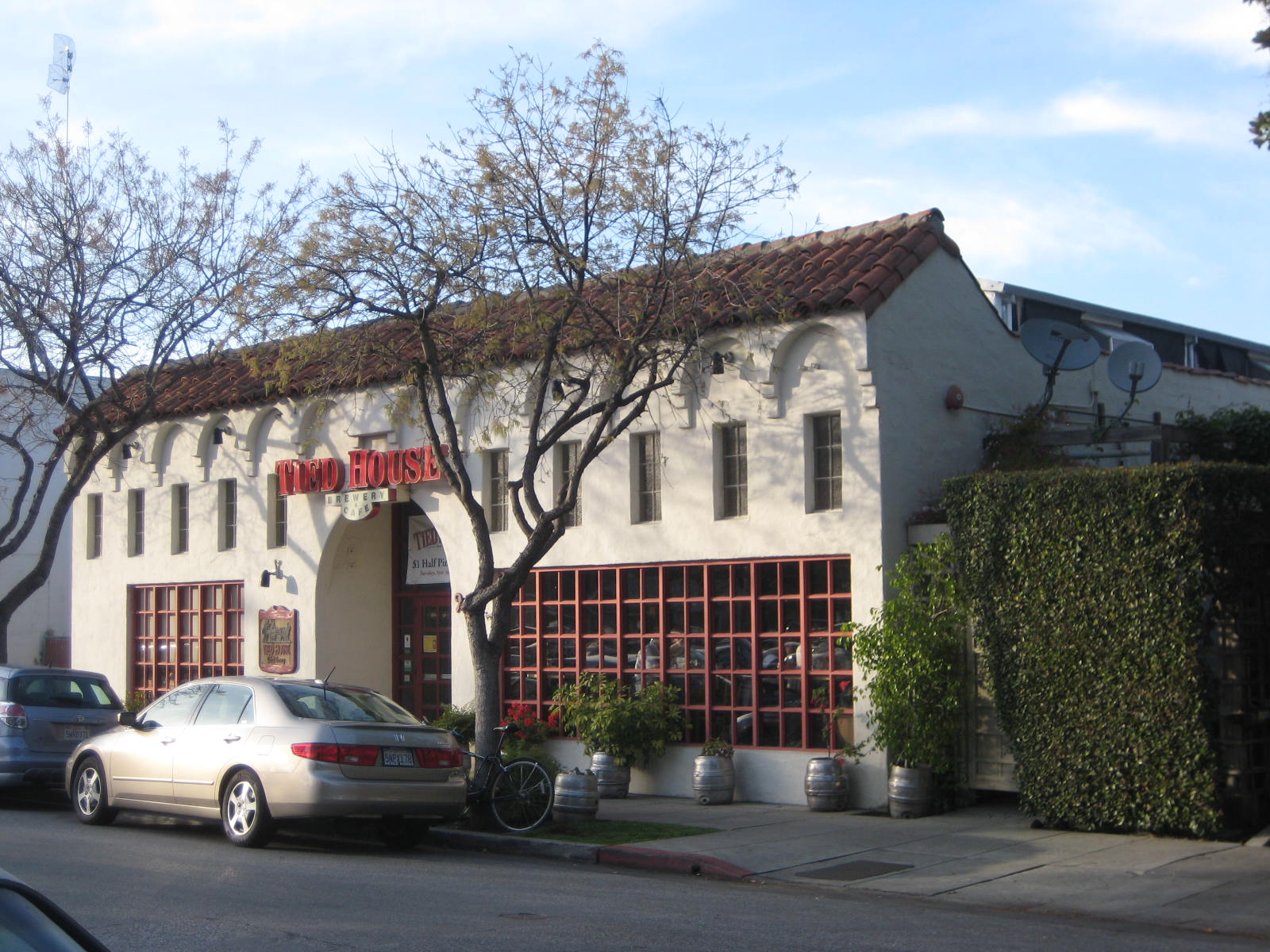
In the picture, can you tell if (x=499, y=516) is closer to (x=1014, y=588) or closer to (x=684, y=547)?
(x=684, y=547)

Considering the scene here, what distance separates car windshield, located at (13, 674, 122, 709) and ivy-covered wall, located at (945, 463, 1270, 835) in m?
9.96

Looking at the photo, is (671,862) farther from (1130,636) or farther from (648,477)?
(648,477)

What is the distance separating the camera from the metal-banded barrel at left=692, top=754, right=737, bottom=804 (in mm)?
14477

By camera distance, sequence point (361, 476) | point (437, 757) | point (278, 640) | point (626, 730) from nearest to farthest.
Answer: point (437, 757) → point (626, 730) → point (361, 476) → point (278, 640)

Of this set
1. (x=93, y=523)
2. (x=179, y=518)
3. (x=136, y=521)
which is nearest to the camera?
(x=179, y=518)

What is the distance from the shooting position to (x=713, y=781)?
14469mm

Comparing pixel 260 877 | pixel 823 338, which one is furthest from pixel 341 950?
pixel 823 338

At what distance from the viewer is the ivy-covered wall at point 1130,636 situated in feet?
36.3

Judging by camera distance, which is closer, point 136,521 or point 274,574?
point 274,574

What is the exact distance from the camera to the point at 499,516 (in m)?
17.7

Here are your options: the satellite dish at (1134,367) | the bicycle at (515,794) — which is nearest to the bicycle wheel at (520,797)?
the bicycle at (515,794)

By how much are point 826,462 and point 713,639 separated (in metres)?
2.42

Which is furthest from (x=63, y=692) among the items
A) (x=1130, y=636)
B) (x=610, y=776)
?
(x=1130, y=636)

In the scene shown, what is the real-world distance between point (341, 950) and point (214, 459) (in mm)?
15415
